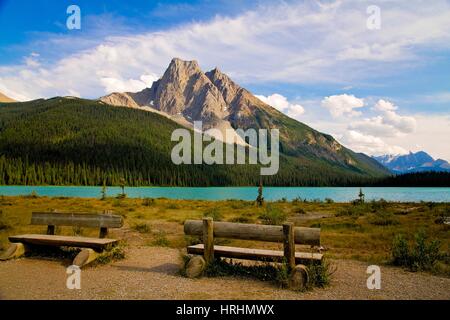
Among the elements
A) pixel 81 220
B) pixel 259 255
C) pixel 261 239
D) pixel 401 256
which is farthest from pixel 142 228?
pixel 401 256

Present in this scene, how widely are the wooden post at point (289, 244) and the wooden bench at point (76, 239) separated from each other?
532 centimetres

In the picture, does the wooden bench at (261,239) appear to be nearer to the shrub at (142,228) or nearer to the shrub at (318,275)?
the shrub at (318,275)

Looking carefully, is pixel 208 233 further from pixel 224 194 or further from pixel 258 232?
pixel 224 194

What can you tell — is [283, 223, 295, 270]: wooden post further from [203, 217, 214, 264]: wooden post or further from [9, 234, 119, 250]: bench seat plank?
[9, 234, 119, 250]: bench seat plank

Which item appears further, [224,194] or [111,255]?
[224,194]

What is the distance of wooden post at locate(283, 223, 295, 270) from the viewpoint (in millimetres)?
8438

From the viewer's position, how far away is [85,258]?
998cm

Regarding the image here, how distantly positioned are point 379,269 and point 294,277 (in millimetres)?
3888

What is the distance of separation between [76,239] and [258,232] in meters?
5.76

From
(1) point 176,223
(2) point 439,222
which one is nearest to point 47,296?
(1) point 176,223

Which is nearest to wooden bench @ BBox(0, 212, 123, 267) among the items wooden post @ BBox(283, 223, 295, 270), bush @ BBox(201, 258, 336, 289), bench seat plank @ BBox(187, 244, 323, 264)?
bench seat plank @ BBox(187, 244, 323, 264)

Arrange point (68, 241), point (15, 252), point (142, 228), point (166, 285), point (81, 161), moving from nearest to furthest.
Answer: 1. point (166, 285)
2. point (68, 241)
3. point (15, 252)
4. point (142, 228)
5. point (81, 161)

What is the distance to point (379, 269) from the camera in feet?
34.6
